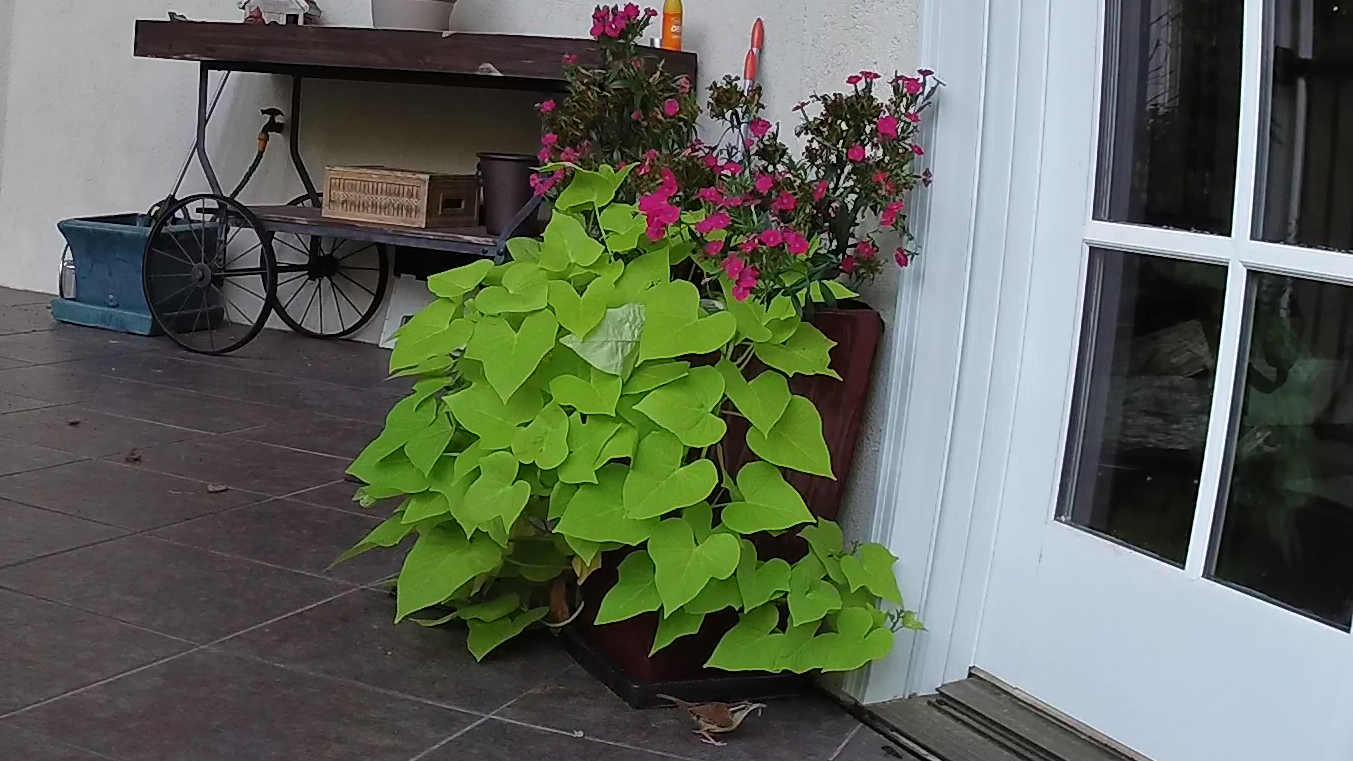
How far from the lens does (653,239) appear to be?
5.55 ft

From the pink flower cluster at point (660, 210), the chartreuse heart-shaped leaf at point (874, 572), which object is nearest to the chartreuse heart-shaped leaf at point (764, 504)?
the chartreuse heart-shaped leaf at point (874, 572)

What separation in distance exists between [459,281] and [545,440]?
1.07 feet

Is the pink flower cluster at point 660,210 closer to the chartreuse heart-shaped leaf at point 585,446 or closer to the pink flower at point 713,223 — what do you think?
the pink flower at point 713,223

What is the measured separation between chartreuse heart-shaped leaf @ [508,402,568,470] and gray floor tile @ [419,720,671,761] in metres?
0.33

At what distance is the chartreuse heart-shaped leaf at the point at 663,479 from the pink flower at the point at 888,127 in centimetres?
47

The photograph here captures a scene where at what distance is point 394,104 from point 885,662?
3124mm

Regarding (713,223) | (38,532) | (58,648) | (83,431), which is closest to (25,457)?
(83,431)

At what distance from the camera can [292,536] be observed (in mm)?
2309

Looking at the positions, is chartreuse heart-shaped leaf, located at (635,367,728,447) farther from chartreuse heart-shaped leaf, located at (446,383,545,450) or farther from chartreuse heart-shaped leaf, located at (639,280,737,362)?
chartreuse heart-shaped leaf, located at (446,383,545,450)

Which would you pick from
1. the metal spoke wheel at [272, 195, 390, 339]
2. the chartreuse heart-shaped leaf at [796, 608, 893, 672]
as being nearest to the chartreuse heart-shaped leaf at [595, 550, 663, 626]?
the chartreuse heart-shaped leaf at [796, 608, 893, 672]

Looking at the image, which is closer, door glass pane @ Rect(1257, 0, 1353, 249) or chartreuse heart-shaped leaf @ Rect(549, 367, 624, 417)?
door glass pane @ Rect(1257, 0, 1353, 249)

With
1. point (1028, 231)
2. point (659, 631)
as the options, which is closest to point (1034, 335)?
point (1028, 231)

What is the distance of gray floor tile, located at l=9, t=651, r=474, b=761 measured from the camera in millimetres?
1482

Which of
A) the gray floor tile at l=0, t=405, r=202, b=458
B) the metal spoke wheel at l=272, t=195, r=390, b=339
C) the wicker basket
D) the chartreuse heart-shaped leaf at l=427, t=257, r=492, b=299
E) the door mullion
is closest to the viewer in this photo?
the door mullion
